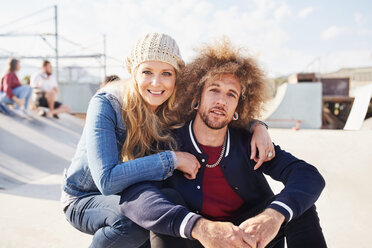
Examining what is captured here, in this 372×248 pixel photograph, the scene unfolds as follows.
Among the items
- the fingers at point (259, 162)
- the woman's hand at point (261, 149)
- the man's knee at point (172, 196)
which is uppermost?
the woman's hand at point (261, 149)

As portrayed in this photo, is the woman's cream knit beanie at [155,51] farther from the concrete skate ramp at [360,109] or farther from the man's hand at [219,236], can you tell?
the concrete skate ramp at [360,109]

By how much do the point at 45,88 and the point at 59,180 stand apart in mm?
4051

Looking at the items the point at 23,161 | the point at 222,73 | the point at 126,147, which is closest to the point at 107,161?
the point at 126,147

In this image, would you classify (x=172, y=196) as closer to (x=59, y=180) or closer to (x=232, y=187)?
(x=232, y=187)

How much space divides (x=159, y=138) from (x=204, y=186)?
16.4 inches

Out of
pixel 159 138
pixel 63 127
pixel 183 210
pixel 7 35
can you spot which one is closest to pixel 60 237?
pixel 159 138

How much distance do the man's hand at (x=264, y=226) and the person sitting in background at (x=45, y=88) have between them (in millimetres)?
6956

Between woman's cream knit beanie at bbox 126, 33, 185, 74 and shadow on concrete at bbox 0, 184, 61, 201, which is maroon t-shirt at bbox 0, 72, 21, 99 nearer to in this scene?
shadow on concrete at bbox 0, 184, 61, 201

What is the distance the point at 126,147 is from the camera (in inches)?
64.6

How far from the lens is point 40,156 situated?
476cm

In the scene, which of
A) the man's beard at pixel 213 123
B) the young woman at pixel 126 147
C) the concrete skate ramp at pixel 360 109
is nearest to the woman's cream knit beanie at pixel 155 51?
the young woman at pixel 126 147

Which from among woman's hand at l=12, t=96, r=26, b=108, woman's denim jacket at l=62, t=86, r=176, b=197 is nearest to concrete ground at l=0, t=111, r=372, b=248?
woman's hand at l=12, t=96, r=26, b=108

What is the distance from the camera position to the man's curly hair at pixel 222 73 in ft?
6.60

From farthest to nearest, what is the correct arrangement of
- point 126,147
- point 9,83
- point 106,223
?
point 9,83 < point 126,147 < point 106,223
